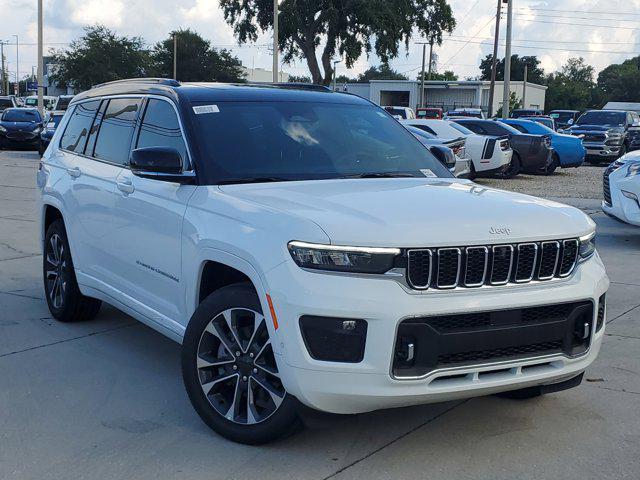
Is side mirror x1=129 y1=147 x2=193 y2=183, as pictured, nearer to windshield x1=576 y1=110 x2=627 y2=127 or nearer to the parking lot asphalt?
the parking lot asphalt

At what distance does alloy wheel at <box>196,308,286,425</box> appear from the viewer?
4.18m

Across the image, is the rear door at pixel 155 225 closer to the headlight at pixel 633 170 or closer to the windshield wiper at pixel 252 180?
the windshield wiper at pixel 252 180

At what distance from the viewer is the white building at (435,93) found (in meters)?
86.9

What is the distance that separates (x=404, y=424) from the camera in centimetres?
464

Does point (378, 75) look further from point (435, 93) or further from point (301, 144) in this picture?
point (301, 144)

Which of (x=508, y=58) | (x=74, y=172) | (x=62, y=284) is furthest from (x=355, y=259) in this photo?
(x=508, y=58)

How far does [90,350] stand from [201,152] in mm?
1926

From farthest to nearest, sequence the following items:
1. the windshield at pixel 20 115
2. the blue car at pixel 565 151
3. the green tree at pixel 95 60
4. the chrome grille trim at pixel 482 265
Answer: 1. the green tree at pixel 95 60
2. the windshield at pixel 20 115
3. the blue car at pixel 565 151
4. the chrome grille trim at pixel 482 265

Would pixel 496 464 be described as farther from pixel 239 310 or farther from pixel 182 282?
pixel 182 282

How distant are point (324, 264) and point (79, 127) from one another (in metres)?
3.67

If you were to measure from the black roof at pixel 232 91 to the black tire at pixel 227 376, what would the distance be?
1.51 m

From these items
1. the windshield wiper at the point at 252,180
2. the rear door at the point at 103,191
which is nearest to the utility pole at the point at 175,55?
the rear door at the point at 103,191

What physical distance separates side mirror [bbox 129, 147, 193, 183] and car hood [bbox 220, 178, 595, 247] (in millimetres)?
319

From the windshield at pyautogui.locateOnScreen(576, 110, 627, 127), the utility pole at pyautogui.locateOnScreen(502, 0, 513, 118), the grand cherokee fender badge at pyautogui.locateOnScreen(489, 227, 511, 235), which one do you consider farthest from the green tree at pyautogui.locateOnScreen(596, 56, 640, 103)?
the grand cherokee fender badge at pyautogui.locateOnScreen(489, 227, 511, 235)
